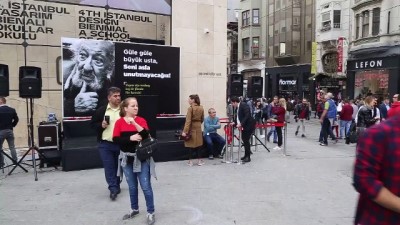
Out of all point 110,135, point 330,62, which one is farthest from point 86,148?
point 330,62

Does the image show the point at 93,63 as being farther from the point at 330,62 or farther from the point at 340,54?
the point at 330,62

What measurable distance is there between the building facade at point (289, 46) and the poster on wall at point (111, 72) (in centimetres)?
2492

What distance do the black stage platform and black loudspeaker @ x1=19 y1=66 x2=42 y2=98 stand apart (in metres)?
1.40

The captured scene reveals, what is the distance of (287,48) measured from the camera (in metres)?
36.3

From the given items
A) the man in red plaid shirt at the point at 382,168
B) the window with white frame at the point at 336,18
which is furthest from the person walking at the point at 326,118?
the window with white frame at the point at 336,18

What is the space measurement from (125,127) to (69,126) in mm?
5673

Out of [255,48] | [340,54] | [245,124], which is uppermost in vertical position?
[255,48]

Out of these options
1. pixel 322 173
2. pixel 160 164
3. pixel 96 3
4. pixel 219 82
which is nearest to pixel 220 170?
pixel 160 164

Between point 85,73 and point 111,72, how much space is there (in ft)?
2.41

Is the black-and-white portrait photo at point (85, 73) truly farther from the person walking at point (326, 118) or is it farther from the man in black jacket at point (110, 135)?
the person walking at point (326, 118)

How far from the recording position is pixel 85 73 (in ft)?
33.2

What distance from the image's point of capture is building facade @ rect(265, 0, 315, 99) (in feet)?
112

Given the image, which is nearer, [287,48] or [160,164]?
[160,164]

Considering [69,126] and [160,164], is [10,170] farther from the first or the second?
[160,164]
